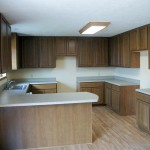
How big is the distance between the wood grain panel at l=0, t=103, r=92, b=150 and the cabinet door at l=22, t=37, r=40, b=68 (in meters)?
2.99

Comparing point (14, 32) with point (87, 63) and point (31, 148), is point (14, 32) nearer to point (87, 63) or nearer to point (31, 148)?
point (87, 63)

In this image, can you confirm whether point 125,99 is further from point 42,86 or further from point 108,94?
point 42,86

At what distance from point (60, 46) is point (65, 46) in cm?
16

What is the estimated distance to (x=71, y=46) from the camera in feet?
20.7

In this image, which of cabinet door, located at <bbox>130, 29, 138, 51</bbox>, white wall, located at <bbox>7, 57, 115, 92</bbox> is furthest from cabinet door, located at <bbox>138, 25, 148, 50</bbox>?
white wall, located at <bbox>7, 57, 115, 92</bbox>

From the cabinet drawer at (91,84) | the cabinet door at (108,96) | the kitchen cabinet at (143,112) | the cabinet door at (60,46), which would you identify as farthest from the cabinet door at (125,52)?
the cabinet door at (60,46)

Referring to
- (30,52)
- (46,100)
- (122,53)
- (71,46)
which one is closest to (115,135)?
(46,100)

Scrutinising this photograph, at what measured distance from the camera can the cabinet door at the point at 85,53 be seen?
6375mm

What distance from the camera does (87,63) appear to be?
21.1 ft

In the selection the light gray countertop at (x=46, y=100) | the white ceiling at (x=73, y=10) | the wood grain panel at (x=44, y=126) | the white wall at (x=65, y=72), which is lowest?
the wood grain panel at (x=44, y=126)

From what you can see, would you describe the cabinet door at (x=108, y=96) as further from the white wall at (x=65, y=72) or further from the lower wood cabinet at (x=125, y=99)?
the white wall at (x=65, y=72)

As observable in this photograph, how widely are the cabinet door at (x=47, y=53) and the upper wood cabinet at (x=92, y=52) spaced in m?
0.85

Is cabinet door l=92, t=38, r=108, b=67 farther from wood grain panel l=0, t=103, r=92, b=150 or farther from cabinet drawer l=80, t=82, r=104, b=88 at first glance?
wood grain panel l=0, t=103, r=92, b=150

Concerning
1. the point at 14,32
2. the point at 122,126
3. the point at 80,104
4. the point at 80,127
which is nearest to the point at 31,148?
the point at 80,127
